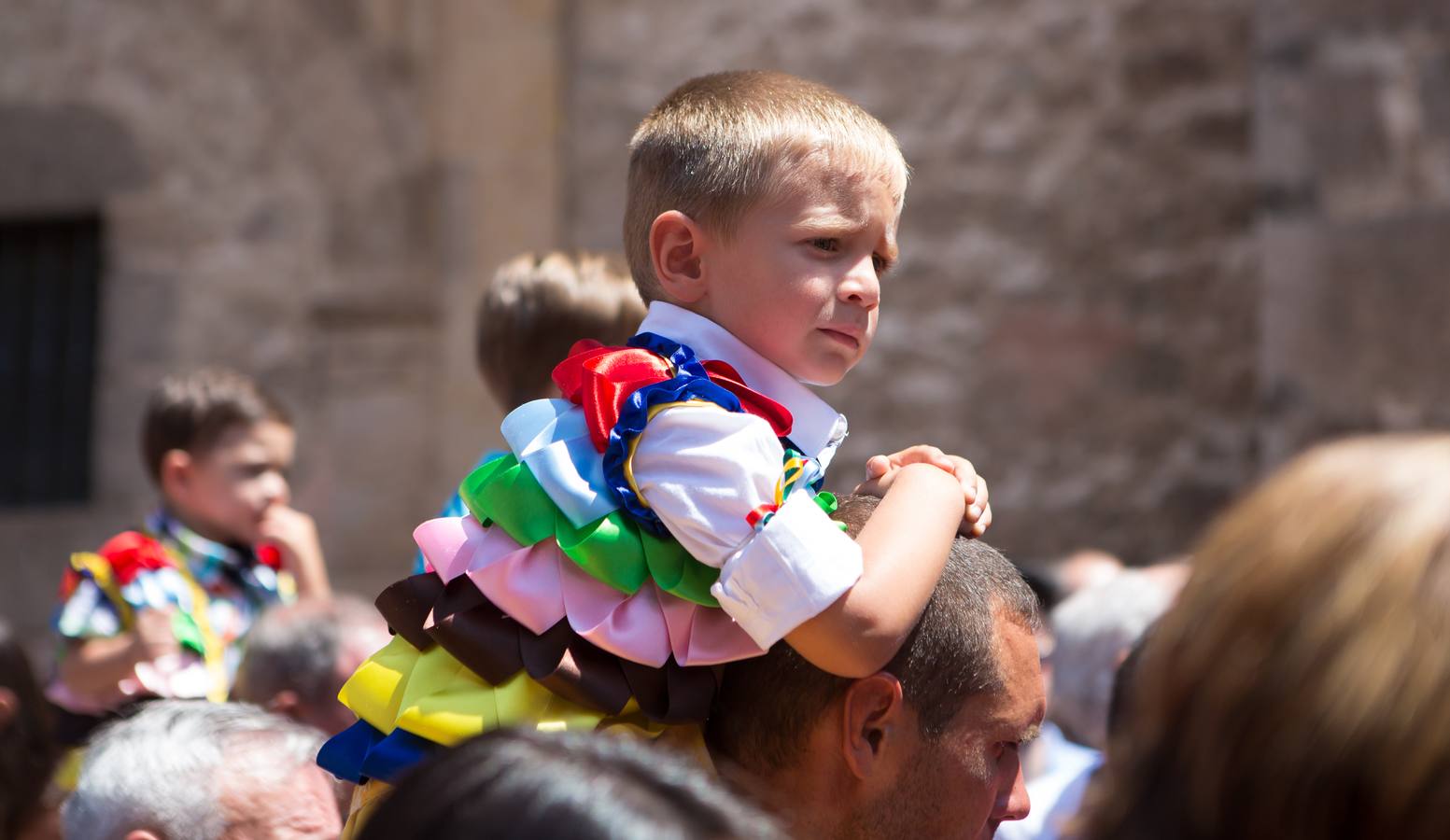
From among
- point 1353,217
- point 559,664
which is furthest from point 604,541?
point 1353,217

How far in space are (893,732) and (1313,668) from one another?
87 cm

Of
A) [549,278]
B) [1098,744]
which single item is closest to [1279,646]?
[549,278]

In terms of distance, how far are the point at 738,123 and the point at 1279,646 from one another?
115 cm

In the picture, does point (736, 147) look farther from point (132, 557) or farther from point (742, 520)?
point (132, 557)

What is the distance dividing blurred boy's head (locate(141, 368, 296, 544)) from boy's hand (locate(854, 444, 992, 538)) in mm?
2558

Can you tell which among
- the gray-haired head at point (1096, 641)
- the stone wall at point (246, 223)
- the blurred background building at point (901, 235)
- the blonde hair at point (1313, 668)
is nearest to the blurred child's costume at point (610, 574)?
the blonde hair at point (1313, 668)

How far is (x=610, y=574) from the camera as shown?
1.89 metres

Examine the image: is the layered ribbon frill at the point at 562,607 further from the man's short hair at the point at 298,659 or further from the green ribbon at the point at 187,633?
the green ribbon at the point at 187,633

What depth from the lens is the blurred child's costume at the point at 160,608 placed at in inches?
154

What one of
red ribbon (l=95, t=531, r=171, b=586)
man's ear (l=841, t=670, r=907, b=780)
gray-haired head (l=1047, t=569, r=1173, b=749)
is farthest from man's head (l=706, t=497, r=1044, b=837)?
red ribbon (l=95, t=531, r=171, b=586)

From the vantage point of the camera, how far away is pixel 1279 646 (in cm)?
113

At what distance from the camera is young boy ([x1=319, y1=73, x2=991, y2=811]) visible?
72.5 inches

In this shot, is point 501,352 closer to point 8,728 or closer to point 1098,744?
point 8,728

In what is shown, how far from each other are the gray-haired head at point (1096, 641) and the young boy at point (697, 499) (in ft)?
4.69
